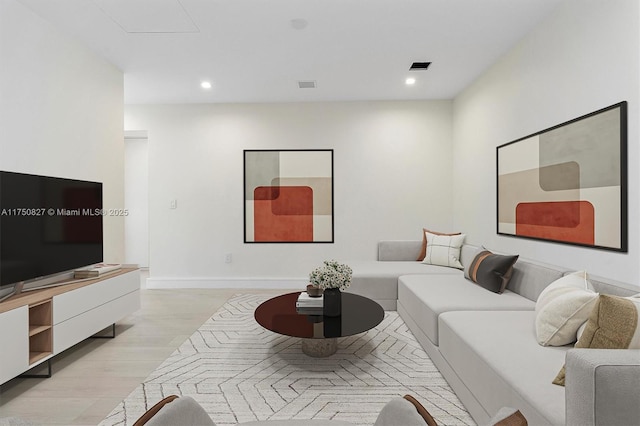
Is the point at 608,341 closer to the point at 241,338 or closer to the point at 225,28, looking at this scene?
the point at 241,338

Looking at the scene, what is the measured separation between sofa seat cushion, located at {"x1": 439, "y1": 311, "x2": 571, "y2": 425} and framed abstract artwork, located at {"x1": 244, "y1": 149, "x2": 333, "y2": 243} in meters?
3.01

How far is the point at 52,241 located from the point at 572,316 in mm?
3557

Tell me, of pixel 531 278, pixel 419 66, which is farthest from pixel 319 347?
pixel 419 66

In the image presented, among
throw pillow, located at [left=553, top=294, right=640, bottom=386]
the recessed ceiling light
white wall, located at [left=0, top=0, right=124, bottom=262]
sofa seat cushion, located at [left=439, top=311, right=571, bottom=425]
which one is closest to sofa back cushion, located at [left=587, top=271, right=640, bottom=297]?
sofa seat cushion, located at [left=439, top=311, right=571, bottom=425]

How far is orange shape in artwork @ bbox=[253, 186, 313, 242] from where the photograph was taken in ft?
16.8

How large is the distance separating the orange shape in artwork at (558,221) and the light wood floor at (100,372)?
10.7 ft

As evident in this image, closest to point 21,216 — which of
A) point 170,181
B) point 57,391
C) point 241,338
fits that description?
point 57,391

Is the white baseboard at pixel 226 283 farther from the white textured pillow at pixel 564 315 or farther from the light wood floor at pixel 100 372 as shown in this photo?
the white textured pillow at pixel 564 315

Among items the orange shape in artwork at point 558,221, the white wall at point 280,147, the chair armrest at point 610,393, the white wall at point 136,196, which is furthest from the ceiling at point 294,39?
the chair armrest at point 610,393

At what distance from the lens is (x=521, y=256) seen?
3260mm

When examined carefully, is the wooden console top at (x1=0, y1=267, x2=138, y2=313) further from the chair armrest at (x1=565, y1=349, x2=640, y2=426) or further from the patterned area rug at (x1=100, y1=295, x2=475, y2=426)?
the chair armrest at (x1=565, y1=349, x2=640, y2=426)

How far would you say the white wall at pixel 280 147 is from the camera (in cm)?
509

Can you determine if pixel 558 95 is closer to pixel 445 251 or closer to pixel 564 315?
pixel 564 315

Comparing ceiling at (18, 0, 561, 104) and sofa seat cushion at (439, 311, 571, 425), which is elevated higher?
ceiling at (18, 0, 561, 104)
